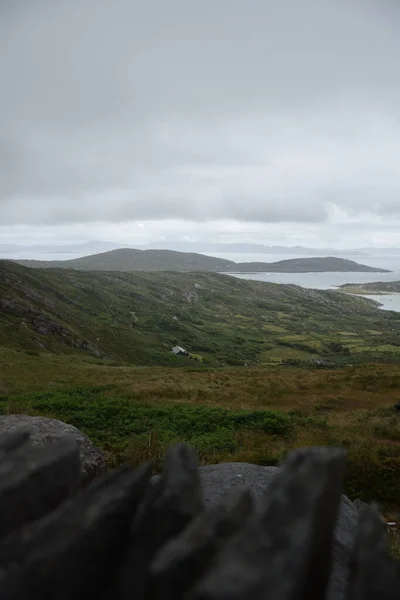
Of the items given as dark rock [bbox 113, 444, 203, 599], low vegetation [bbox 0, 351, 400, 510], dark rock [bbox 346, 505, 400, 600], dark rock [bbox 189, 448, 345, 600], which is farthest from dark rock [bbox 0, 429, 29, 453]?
low vegetation [bbox 0, 351, 400, 510]

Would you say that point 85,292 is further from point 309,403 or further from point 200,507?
point 200,507

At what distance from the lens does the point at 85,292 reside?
124 metres

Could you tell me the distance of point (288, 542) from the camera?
7.97ft

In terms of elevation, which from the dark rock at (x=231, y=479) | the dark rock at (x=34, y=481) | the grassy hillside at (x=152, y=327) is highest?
the dark rock at (x=34, y=481)

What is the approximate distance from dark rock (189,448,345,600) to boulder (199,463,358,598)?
5.21ft

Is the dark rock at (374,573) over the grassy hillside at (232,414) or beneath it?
over

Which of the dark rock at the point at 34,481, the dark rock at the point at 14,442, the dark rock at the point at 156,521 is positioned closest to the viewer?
the dark rock at the point at 156,521

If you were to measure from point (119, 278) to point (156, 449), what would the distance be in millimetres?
190907

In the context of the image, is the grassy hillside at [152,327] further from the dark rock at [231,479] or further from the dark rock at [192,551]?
the dark rock at [192,551]

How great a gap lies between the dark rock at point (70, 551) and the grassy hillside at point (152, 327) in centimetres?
4898

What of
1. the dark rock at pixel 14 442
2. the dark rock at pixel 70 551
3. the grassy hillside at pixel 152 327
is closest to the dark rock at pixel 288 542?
the dark rock at pixel 70 551

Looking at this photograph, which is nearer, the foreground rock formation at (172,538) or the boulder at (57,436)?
the foreground rock formation at (172,538)

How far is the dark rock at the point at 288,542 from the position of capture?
82.7 inches

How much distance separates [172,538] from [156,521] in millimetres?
226
